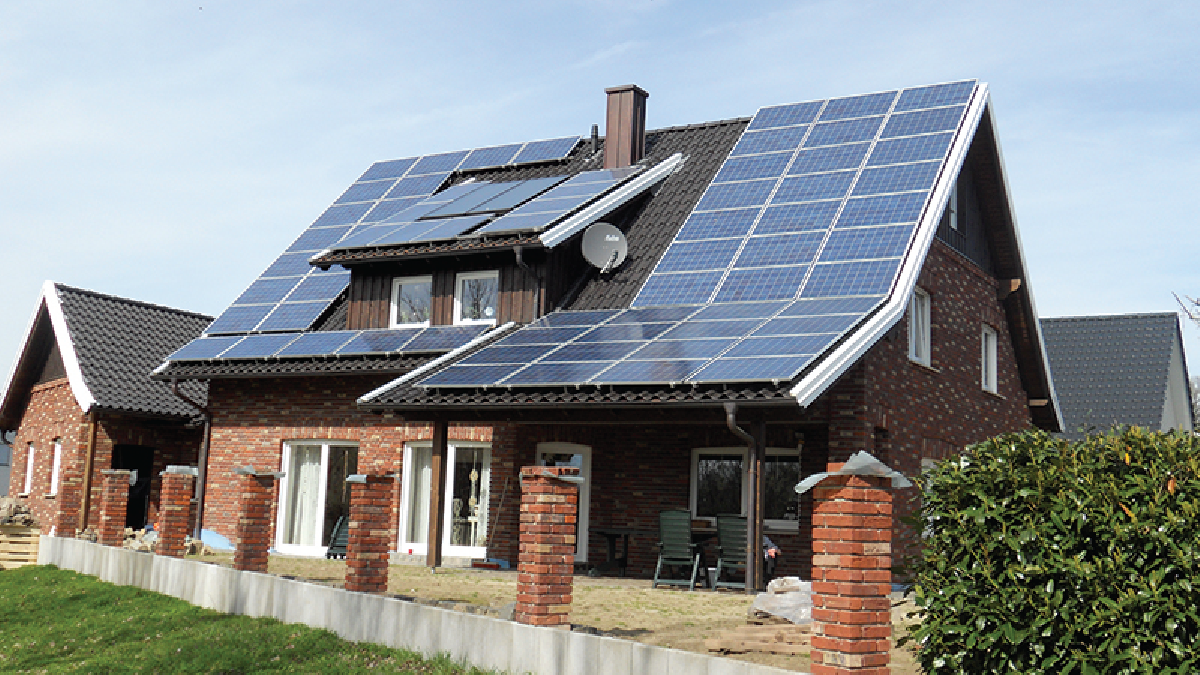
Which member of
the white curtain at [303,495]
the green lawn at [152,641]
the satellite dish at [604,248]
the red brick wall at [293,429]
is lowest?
the green lawn at [152,641]

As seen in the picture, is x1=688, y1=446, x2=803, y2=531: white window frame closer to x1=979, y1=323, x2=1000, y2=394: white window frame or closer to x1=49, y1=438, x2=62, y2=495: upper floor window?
x1=979, y1=323, x2=1000, y2=394: white window frame

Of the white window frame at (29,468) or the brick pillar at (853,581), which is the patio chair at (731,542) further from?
the white window frame at (29,468)

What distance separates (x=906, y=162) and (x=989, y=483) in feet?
38.3

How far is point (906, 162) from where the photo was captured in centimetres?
1806

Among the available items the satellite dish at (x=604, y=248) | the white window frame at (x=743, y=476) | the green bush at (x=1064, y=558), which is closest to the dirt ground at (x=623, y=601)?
the green bush at (x=1064, y=558)

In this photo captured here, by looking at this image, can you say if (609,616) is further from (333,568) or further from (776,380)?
(333,568)

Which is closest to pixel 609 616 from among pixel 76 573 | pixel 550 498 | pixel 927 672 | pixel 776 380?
pixel 550 498

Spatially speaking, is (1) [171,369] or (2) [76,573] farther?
(1) [171,369]

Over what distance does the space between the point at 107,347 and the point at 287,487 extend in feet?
26.1

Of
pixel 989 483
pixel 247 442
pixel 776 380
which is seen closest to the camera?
pixel 989 483

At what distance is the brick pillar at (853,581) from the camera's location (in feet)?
24.3

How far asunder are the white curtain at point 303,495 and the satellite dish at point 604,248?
594cm

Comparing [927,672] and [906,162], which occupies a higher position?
[906,162]

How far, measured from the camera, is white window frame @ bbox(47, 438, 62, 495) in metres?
26.7
